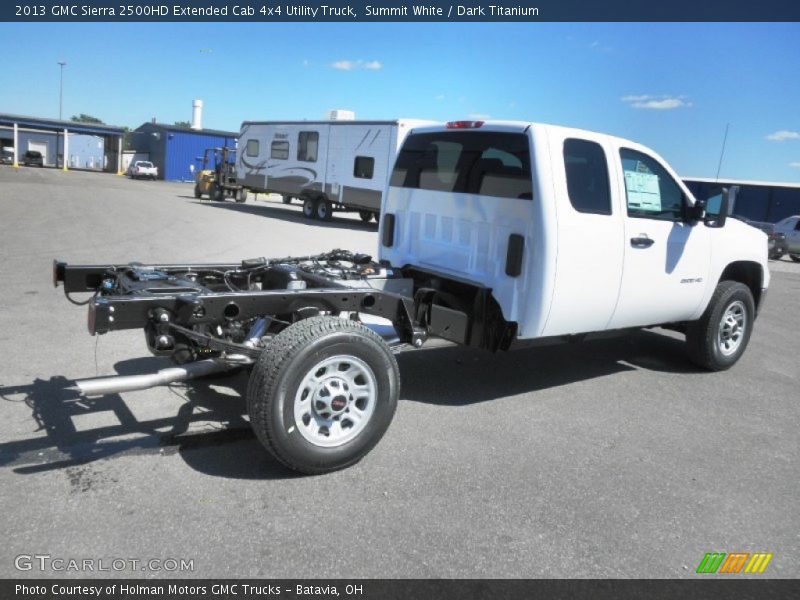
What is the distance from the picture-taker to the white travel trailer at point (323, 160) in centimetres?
2086

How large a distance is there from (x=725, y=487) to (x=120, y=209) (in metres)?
20.0

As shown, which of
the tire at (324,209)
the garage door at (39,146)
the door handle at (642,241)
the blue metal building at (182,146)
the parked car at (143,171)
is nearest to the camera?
the door handle at (642,241)

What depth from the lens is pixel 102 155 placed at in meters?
60.1

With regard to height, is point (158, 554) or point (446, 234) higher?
point (446, 234)

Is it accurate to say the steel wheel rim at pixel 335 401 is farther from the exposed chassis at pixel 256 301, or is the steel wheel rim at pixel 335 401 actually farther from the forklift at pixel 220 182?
the forklift at pixel 220 182

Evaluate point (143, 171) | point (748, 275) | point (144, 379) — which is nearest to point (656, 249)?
point (748, 275)

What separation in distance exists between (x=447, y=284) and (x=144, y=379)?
8.66 ft

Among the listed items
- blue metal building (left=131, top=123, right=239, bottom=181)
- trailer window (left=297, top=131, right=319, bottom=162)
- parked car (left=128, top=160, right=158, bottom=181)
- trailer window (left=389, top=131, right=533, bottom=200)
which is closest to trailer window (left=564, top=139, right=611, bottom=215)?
trailer window (left=389, top=131, right=533, bottom=200)

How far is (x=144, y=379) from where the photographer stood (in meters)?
3.52

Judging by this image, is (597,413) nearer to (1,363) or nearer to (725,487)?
(725,487)

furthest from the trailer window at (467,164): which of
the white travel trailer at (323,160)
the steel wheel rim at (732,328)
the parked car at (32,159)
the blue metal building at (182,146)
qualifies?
the parked car at (32,159)

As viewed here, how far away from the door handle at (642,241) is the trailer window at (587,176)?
0.39 metres
